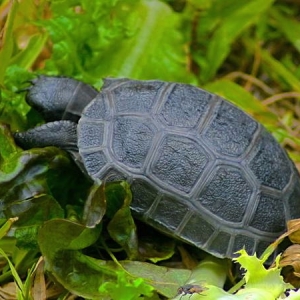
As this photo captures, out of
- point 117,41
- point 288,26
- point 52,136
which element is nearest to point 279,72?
point 288,26

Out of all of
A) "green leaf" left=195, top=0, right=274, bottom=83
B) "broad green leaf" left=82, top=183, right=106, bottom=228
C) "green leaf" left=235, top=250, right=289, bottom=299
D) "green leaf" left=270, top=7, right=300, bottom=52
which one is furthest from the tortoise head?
"green leaf" left=270, top=7, right=300, bottom=52

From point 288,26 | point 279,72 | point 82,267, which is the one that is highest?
point 288,26

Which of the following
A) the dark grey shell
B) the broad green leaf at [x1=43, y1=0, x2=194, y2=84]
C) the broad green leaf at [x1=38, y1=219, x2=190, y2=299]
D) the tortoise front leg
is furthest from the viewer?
the broad green leaf at [x1=43, y1=0, x2=194, y2=84]

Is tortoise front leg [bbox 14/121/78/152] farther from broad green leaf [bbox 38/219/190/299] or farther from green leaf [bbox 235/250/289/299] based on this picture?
green leaf [bbox 235/250/289/299]

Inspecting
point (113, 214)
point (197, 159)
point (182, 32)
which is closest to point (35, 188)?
point (113, 214)

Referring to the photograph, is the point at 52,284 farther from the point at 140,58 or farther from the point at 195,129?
the point at 140,58

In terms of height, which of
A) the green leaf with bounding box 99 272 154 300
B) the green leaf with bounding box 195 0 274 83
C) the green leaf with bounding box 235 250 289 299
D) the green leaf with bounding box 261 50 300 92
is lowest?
the green leaf with bounding box 99 272 154 300

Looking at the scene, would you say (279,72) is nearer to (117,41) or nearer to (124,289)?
(117,41)
